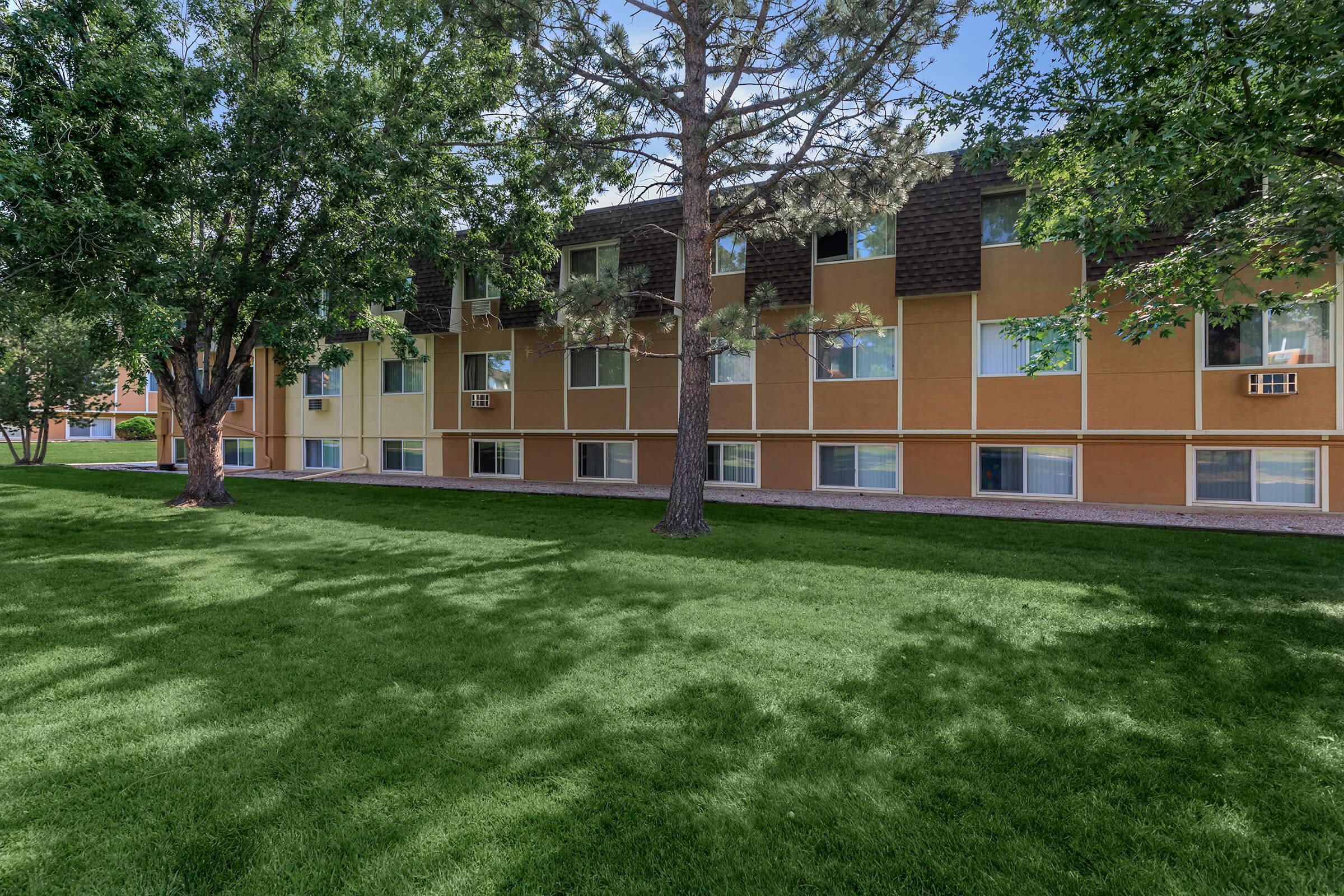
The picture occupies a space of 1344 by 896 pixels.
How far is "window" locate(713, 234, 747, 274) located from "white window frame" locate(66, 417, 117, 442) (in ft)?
158

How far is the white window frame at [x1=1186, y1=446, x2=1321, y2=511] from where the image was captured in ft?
39.1

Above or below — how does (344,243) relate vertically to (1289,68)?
above

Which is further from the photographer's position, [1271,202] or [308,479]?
[308,479]

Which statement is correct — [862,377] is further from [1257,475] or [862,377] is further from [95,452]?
[95,452]

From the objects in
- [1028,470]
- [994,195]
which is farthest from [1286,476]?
[994,195]

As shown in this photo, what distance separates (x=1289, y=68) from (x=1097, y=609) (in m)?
4.65

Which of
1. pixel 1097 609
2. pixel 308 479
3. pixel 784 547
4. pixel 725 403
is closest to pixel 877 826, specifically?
pixel 1097 609

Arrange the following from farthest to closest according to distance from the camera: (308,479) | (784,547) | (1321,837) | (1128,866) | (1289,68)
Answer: (308,479), (784,547), (1289,68), (1321,837), (1128,866)

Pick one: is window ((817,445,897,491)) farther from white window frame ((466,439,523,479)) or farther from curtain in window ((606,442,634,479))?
white window frame ((466,439,523,479))

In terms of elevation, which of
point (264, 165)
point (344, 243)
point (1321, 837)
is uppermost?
point (264, 165)

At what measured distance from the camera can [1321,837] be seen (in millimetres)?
2369

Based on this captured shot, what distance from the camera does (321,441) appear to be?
905 inches

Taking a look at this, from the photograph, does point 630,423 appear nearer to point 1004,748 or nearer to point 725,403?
point 725,403

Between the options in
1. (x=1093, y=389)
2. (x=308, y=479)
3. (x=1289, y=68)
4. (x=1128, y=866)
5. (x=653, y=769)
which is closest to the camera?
(x=1128, y=866)
